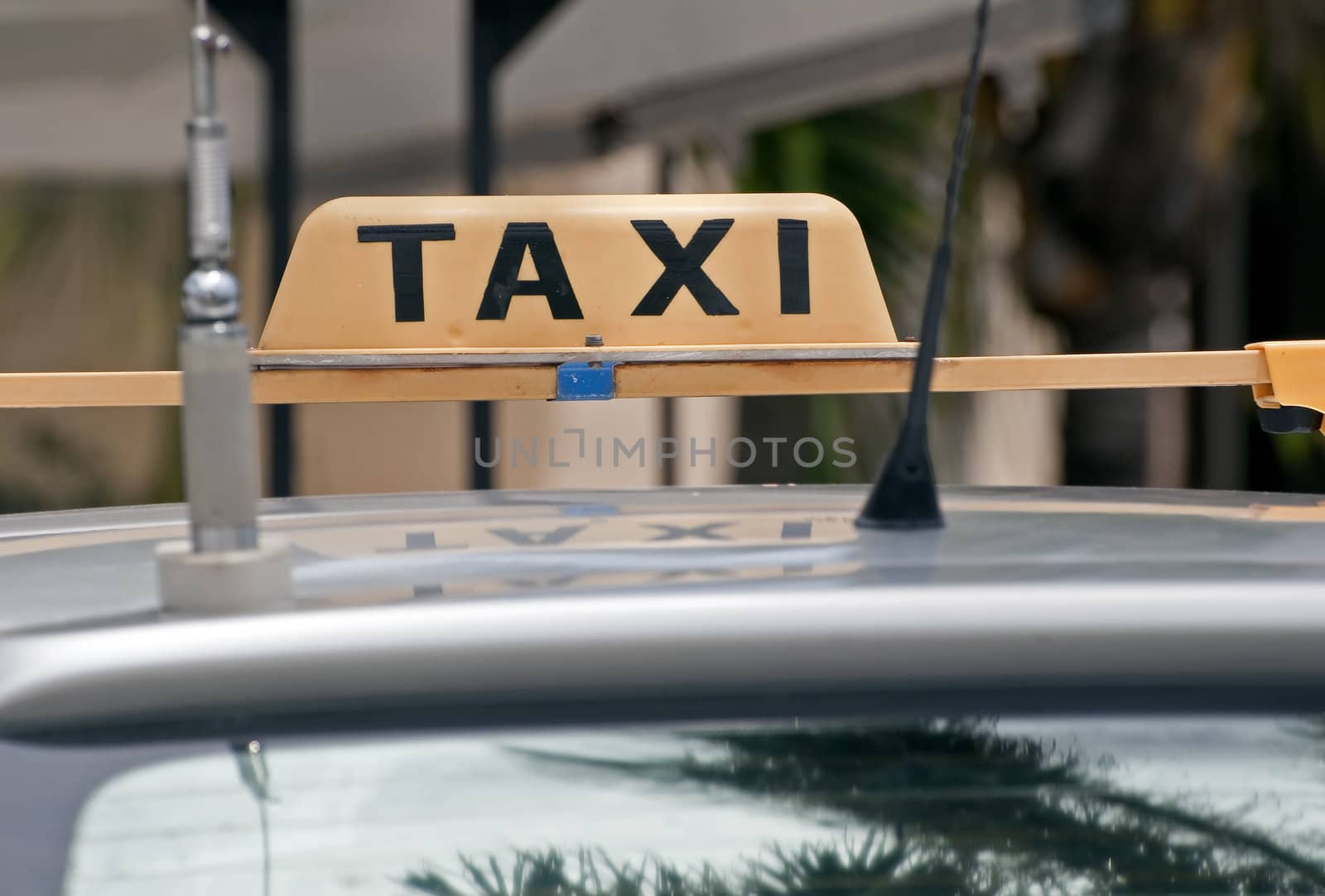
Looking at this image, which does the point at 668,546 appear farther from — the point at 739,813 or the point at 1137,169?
the point at 1137,169

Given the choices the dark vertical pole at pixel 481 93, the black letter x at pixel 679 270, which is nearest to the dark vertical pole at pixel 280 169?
the dark vertical pole at pixel 481 93

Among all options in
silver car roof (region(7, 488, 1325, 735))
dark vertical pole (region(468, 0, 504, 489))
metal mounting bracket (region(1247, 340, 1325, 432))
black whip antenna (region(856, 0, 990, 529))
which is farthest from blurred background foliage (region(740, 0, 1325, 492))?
silver car roof (region(7, 488, 1325, 735))

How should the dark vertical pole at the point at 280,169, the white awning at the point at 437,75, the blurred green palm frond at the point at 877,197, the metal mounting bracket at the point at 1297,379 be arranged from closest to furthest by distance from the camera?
the metal mounting bracket at the point at 1297,379
the dark vertical pole at the point at 280,169
the white awning at the point at 437,75
the blurred green palm frond at the point at 877,197

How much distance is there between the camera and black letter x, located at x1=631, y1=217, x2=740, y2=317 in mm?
1753

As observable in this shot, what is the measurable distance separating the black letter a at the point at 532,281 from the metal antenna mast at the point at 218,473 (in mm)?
842

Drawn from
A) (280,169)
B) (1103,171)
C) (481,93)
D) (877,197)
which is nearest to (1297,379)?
(481,93)

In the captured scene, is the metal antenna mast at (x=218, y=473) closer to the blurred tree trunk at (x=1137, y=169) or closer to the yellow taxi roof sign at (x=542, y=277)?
the yellow taxi roof sign at (x=542, y=277)

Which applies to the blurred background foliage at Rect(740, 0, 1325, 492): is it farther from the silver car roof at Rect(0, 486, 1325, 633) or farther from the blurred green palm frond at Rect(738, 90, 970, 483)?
the silver car roof at Rect(0, 486, 1325, 633)

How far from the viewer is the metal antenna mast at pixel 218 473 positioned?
0.83 metres

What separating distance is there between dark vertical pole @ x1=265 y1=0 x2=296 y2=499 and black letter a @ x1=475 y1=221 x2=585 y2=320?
8.28ft

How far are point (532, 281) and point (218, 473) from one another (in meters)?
0.92

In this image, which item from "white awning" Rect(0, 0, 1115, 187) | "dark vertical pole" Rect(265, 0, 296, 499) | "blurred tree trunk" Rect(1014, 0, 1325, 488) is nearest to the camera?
"dark vertical pole" Rect(265, 0, 296, 499)

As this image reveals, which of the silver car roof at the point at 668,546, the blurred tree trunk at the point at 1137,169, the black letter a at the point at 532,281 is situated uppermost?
the blurred tree trunk at the point at 1137,169

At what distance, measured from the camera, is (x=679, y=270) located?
69.5 inches
